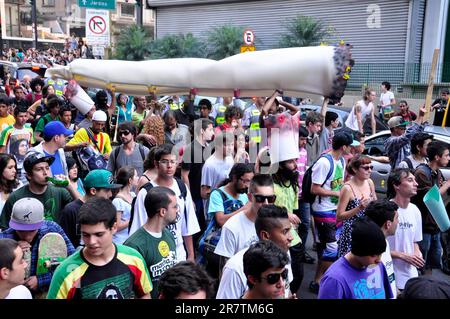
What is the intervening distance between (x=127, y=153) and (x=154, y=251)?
9.74 ft

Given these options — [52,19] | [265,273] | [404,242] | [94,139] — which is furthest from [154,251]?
[52,19]

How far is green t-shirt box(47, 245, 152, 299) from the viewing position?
3.07 metres

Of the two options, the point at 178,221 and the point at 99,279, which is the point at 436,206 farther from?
the point at 99,279

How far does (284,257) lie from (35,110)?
829 cm

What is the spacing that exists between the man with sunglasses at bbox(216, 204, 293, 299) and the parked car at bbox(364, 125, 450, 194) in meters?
4.73

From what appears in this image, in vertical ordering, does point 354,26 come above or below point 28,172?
above

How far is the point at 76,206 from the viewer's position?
452cm

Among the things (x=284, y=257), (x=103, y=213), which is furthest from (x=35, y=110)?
(x=284, y=257)

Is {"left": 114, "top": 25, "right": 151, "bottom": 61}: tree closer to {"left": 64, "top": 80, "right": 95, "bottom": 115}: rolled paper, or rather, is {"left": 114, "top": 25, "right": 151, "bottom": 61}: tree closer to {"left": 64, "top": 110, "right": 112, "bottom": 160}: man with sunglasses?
{"left": 64, "top": 80, "right": 95, "bottom": 115}: rolled paper

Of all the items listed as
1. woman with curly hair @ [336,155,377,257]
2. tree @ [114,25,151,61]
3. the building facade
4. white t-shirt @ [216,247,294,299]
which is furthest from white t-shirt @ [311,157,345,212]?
the building facade

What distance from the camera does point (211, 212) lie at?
15.8 ft

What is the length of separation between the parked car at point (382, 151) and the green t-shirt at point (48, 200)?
213 inches
